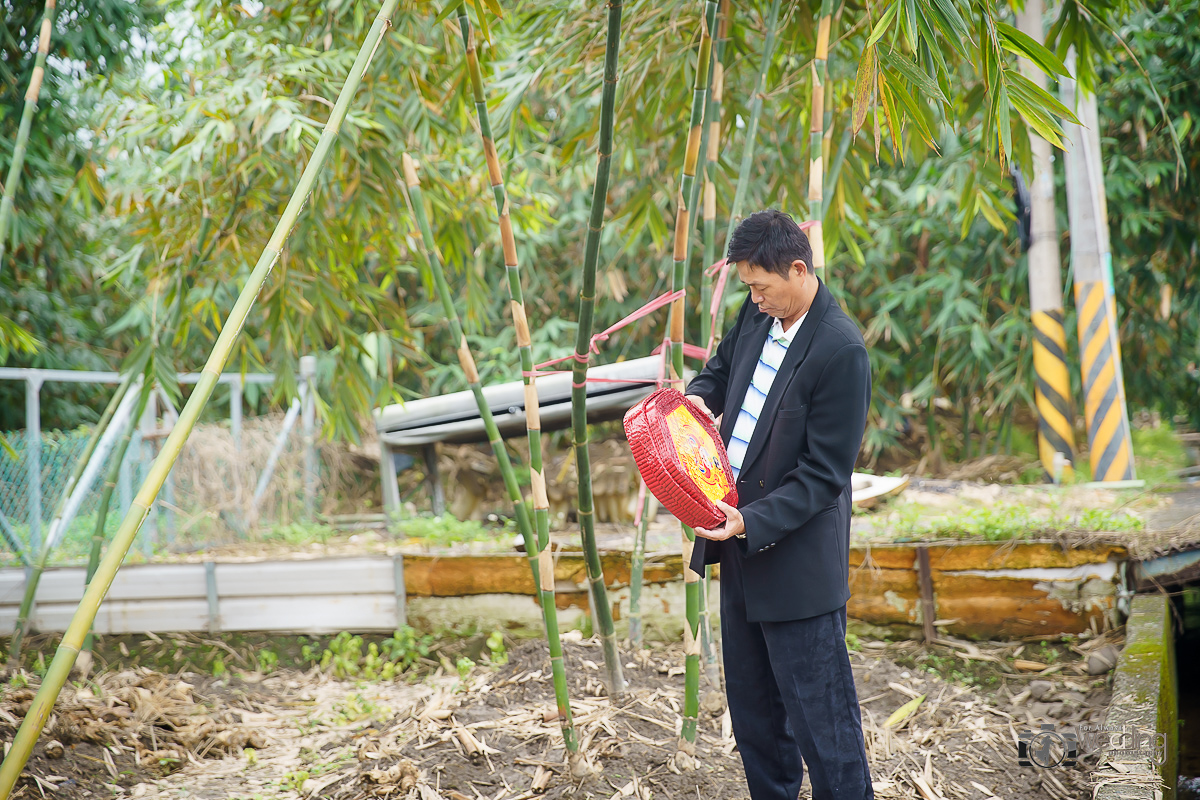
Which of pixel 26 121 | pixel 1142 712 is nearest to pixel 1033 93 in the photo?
pixel 1142 712

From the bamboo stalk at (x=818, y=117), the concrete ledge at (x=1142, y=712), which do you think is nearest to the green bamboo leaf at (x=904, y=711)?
the concrete ledge at (x=1142, y=712)

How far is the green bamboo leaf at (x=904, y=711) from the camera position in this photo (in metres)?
2.49

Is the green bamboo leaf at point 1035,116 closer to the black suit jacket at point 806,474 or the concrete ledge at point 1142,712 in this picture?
the black suit jacket at point 806,474

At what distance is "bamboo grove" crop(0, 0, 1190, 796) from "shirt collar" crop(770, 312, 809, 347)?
0.32 m

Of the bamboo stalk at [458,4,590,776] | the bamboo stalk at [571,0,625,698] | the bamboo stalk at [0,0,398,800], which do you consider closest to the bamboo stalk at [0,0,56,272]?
the bamboo stalk at [458,4,590,776]

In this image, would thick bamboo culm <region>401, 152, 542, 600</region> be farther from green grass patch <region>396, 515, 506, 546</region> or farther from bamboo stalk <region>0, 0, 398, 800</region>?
green grass patch <region>396, 515, 506, 546</region>

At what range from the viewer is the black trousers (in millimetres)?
1605

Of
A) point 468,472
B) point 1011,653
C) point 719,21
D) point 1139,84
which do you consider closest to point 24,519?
point 468,472

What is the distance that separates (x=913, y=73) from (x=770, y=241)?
42 cm

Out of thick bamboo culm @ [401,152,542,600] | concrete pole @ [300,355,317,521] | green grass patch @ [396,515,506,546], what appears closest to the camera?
thick bamboo culm @ [401,152,542,600]

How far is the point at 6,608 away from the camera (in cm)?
362

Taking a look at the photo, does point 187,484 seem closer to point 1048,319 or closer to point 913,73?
point 913,73

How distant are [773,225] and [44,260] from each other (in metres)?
8.78

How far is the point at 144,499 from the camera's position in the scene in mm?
1226
